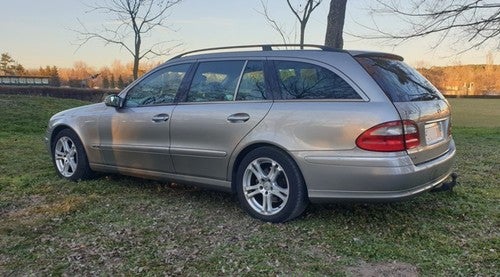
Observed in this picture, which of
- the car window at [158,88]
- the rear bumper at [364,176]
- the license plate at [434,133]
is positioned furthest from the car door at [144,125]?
the license plate at [434,133]

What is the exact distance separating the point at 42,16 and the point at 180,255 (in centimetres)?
1550

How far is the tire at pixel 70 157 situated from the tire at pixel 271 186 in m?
2.23

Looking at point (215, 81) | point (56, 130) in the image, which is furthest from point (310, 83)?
point (56, 130)

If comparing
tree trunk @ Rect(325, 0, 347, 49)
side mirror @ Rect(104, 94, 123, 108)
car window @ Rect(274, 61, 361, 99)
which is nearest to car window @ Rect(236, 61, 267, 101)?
car window @ Rect(274, 61, 361, 99)

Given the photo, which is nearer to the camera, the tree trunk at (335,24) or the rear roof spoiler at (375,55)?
the rear roof spoiler at (375,55)

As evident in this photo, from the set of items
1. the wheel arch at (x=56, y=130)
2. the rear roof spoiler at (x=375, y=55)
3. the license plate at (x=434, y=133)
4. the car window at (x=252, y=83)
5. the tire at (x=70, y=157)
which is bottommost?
the tire at (x=70, y=157)

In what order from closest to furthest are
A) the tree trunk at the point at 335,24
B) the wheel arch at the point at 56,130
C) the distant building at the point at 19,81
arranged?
the wheel arch at the point at 56,130, the tree trunk at the point at 335,24, the distant building at the point at 19,81

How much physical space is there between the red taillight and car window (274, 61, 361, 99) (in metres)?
0.32

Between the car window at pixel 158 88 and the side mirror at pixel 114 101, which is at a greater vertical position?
the car window at pixel 158 88

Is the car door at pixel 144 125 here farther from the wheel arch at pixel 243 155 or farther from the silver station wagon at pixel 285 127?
the wheel arch at pixel 243 155

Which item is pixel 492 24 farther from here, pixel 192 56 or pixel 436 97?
pixel 192 56

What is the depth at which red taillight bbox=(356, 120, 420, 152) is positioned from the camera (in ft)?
10.3

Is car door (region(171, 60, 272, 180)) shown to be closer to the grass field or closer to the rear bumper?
the grass field

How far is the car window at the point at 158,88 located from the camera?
4426 mm
